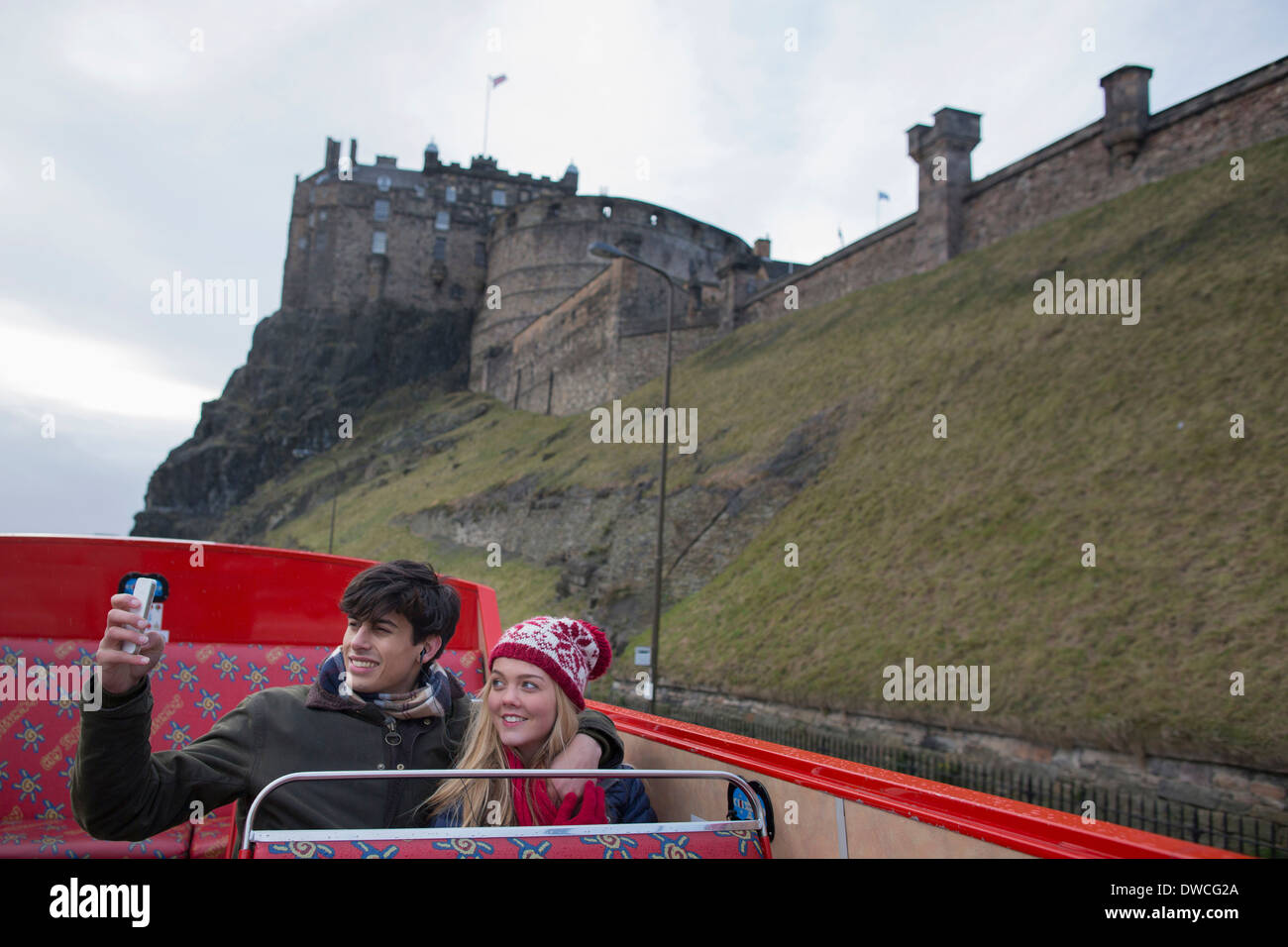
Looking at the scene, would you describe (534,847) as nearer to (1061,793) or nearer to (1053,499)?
(1061,793)

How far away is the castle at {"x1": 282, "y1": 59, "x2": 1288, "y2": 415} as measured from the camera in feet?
66.8

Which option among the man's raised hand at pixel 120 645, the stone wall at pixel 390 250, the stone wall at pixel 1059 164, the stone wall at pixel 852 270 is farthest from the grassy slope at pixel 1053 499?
the stone wall at pixel 390 250

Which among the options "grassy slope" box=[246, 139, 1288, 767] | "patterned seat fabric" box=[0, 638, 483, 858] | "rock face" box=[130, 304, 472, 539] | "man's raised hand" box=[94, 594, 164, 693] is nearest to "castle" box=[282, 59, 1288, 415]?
"grassy slope" box=[246, 139, 1288, 767]

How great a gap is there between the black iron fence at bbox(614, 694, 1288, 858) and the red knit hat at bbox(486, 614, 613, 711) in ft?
14.9

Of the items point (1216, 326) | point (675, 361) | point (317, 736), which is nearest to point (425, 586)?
point (317, 736)

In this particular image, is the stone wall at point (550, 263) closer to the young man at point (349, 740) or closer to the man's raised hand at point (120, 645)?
the young man at point (349, 740)

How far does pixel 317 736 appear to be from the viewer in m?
2.96

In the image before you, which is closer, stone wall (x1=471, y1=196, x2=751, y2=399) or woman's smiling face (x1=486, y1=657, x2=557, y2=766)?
woman's smiling face (x1=486, y1=657, x2=557, y2=766)

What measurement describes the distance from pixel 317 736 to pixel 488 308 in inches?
2568

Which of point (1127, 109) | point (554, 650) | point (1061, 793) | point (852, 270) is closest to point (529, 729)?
point (554, 650)

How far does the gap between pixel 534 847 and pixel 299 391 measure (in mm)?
71866

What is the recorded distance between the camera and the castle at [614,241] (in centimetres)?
2036

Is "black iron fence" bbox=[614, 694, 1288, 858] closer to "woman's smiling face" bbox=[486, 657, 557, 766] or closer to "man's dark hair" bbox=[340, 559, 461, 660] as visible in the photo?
"woman's smiling face" bbox=[486, 657, 557, 766]

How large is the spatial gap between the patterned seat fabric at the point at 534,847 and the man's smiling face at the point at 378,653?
0.89m
